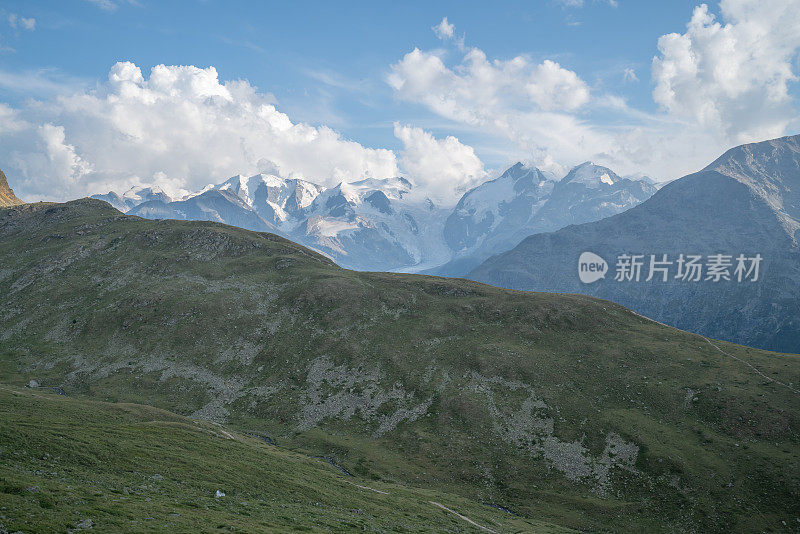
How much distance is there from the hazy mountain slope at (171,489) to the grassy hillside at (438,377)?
15.8 m

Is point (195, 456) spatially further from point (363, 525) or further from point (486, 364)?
point (486, 364)

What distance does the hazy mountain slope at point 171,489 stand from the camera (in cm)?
2147

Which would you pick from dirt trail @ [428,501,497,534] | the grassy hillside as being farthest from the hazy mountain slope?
the grassy hillside

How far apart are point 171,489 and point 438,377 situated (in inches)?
2436

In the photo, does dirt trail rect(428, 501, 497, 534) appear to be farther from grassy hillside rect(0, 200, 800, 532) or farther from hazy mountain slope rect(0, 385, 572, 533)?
grassy hillside rect(0, 200, 800, 532)

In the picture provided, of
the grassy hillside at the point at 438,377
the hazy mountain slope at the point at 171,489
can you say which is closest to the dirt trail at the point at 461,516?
the hazy mountain slope at the point at 171,489

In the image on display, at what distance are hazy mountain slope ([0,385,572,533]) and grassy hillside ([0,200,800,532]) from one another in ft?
52.0

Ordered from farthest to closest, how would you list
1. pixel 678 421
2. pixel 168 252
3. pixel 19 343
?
pixel 168 252 < pixel 19 343 < pixel 678 421

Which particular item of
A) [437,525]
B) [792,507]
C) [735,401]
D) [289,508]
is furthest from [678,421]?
[289,508]

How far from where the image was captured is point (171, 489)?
2966cm

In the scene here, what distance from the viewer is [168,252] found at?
144125 mm

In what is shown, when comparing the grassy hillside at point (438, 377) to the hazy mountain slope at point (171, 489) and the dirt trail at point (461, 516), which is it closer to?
the dirt trail at point (461, 516)

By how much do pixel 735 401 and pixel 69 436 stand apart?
93.9 meters

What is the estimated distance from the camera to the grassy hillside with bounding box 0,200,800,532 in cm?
5831
